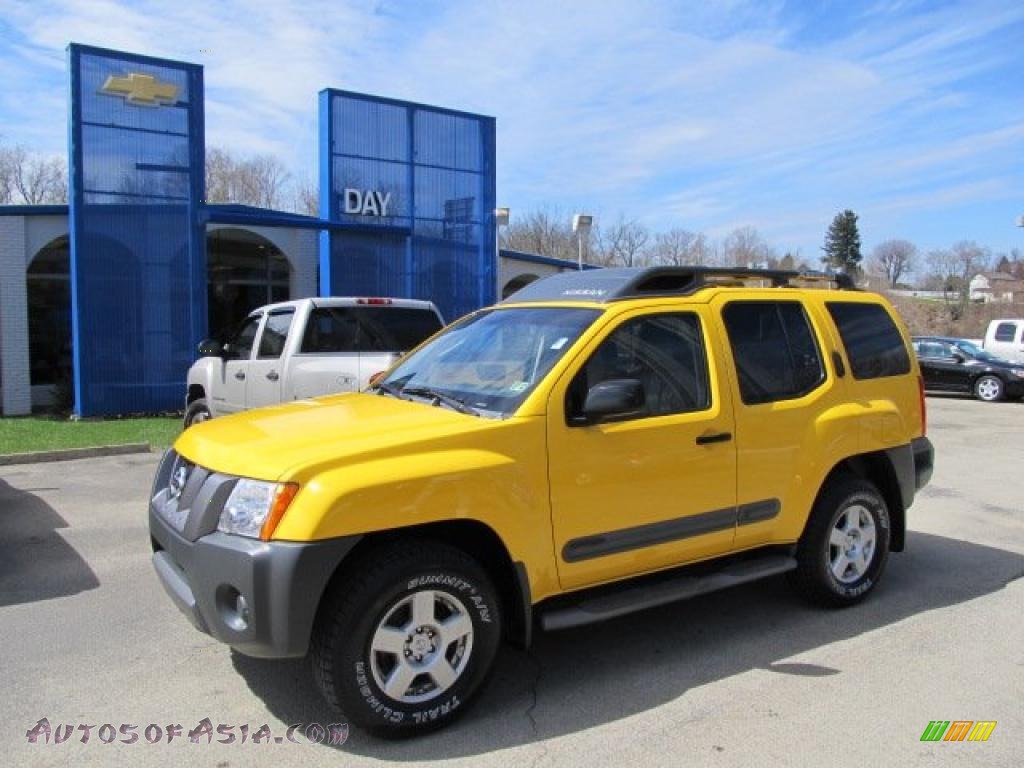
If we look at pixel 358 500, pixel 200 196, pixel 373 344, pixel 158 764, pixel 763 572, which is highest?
pixel 200 196

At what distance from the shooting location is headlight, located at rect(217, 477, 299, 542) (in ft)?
10.6

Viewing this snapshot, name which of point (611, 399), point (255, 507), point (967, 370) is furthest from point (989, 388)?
point (255, 507)

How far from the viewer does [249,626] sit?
10.6ft

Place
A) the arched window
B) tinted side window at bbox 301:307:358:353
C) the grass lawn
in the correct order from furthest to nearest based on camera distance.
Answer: the arched window < the grass lawn < tinted side window at bbox 301:307:358:353

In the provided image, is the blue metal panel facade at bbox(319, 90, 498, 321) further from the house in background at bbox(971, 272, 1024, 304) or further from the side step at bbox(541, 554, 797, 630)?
the house in background at bbox(971, 272, 1024, 304)

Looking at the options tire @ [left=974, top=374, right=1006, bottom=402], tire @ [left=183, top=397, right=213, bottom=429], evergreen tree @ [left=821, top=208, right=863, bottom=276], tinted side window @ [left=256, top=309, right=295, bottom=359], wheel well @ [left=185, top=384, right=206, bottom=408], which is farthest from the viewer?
evergreen tree @ [left=821, top=208, right=863, bottom=276]

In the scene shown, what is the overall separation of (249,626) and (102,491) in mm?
5941

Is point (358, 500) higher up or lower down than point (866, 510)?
higher up

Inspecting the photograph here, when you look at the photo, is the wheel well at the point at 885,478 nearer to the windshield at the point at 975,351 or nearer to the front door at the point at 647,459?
the front door at the point at 647,459

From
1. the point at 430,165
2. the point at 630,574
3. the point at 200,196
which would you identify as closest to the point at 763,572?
the point at 630,574

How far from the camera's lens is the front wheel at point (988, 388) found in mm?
18891

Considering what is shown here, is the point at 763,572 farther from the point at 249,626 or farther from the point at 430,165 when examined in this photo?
the point at 430,165

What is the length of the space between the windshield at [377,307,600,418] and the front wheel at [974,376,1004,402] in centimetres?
1776

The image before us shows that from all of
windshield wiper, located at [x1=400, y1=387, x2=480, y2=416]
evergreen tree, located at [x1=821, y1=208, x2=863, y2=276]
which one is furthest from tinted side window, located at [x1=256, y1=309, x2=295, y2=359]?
evergreen tree, located at [x1=821, y1=208, x2=863, y2=276]
